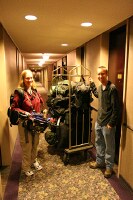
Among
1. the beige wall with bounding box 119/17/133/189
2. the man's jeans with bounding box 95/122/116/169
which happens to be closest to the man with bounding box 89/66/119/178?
the man's jeans with bounding box 95/122/116/169

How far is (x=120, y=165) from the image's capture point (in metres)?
2.32

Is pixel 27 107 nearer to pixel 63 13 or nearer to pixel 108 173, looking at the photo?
pixel 63 13

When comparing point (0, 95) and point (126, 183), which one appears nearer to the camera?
point (126, 183)

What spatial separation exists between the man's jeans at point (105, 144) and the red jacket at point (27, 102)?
91 centimetres

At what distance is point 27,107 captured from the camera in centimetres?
226

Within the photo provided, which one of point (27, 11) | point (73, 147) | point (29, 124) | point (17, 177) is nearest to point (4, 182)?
point (17, 177)

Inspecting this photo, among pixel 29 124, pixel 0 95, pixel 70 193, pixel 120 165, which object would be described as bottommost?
pixel 70 193

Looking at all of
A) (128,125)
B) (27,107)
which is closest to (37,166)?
(27,107)

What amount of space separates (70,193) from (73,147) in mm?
759

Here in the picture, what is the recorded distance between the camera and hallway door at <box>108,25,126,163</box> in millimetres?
2490

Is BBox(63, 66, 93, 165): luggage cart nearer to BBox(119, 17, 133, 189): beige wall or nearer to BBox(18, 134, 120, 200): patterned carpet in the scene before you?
BBox(18, 134, 120, 200): patterned carpet

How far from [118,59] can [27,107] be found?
5.02 ft

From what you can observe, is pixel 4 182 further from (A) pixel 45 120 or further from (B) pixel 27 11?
(B) pixel 27 11

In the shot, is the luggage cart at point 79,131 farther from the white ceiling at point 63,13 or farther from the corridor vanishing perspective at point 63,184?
the white ceiling at point 63,13
